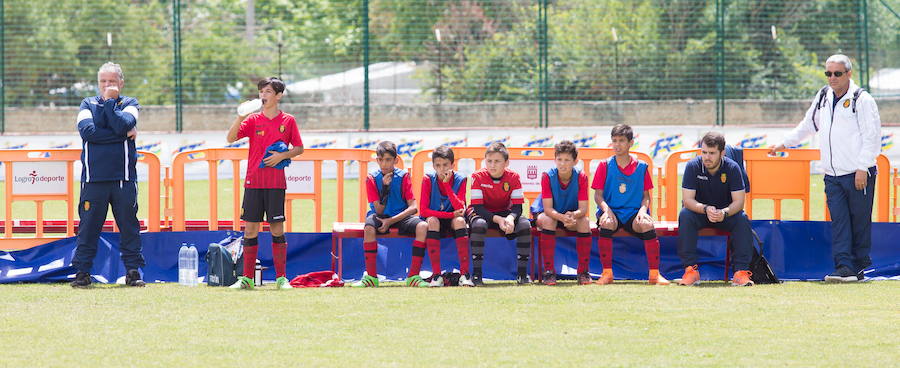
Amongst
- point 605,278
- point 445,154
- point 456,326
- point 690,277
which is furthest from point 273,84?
point 690,277

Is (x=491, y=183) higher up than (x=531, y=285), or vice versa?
(x=491, y=183)

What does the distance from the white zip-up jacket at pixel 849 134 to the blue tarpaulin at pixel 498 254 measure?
69cm

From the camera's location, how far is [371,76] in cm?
2398

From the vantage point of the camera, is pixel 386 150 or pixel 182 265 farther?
pixel 182 265

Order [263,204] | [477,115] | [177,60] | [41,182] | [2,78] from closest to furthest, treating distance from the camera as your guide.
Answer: [263,204] < [41,182] < [2,78] < [177,60] < [477,115]

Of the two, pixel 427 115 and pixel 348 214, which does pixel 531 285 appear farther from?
pixel 427 115

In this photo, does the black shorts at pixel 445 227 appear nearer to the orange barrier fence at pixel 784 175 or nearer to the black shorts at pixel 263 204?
the black shorts at pixel 263 204

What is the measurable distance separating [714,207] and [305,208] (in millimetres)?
8339

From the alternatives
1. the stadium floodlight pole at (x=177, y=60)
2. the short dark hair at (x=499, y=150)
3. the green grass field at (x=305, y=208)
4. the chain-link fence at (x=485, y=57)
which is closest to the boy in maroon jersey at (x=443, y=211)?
the short dark hair at (x=499, y=150)

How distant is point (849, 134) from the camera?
9.77m

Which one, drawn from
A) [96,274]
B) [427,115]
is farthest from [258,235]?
[427,115]

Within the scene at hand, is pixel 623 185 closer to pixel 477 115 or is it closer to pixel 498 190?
pixel 498 190

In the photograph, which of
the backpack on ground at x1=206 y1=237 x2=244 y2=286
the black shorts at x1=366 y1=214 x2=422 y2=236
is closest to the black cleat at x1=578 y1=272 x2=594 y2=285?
the black shorts at x1=366 y1=214 x2=422 y2=236

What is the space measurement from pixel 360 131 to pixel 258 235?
13.2 m
